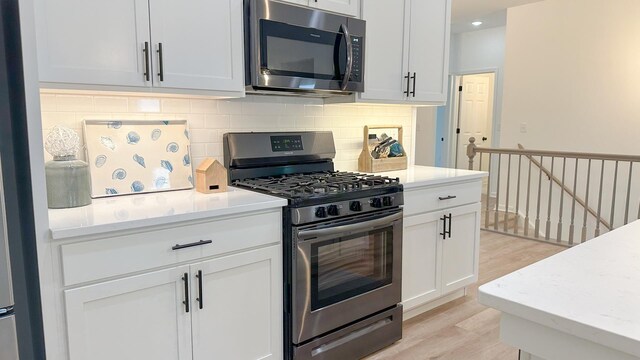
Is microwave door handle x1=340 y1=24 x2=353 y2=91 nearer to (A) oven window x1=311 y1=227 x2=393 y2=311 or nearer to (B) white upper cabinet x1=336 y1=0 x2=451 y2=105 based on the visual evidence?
(B) white upper cabinet x1=336 y1=0 x2=451 y2=105

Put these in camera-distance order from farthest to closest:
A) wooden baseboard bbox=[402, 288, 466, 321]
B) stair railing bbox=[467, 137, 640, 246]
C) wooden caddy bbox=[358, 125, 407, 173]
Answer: stair railing bbox=[467, 137, 640, 246] → wooden caddy bbox=[358, 125, 407, 173] → wooden baseboard bbox=[402, 288, 466, 321]

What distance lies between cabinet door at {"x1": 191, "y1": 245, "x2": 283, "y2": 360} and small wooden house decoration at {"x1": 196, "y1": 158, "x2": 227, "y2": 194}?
0.43 m

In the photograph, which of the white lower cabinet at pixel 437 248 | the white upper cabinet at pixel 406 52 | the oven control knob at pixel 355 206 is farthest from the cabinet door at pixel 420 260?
the white upper cabinet at pixel 406 52

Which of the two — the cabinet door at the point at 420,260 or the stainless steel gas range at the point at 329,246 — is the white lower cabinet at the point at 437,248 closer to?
the cabinet door at the point at 420,260

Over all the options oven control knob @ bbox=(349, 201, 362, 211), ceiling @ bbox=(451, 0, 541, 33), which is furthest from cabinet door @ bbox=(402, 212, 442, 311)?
ceiling @ bbox=(451, 0, 541, 33)

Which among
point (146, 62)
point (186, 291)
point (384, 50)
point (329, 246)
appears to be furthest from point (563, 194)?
point (146, 62)

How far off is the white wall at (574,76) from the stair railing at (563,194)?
246 mm

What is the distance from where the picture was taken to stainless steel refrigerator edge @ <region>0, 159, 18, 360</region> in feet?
4.02

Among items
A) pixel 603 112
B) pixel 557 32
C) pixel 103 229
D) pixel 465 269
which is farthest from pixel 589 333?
pixel 557 32

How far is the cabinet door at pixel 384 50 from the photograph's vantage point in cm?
263

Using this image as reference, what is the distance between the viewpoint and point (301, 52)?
7.52ft

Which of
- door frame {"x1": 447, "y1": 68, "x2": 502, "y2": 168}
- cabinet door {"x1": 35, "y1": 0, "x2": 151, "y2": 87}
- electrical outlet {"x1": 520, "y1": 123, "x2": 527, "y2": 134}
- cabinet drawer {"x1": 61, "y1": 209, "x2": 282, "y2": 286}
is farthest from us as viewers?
door frame {"x1": 447, "y1": 68, "x2": 502, "y2": 168}

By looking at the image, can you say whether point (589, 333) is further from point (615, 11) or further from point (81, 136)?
point (615, 11)

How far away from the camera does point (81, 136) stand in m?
2.00
